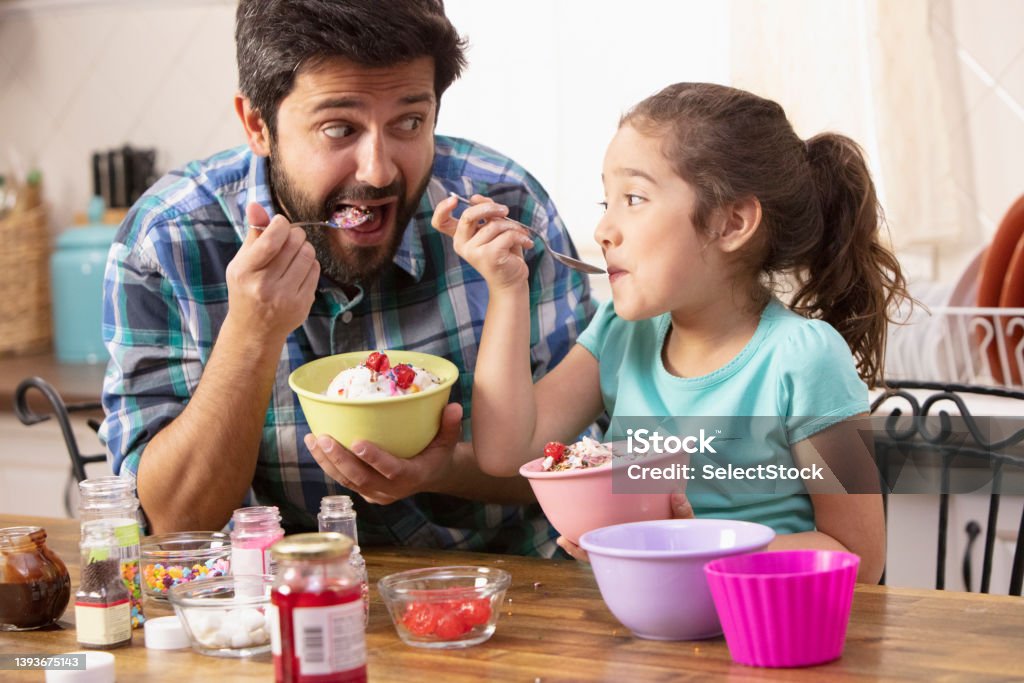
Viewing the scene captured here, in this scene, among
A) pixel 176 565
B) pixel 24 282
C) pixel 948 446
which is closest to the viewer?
pixel 176 565

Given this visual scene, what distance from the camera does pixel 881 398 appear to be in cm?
176

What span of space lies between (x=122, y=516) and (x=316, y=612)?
1.53 ft

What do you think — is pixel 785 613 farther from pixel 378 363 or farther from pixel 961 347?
pixel 961 347

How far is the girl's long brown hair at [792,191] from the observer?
5.12 feet

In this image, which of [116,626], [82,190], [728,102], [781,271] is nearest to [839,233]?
[781,271]

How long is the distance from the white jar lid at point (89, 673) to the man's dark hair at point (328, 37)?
0.84 m

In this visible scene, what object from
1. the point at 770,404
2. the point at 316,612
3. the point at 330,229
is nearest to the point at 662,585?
the point at 316,612

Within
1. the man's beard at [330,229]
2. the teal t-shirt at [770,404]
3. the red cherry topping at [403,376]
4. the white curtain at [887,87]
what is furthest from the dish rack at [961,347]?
the red cherry topping at [403,376]

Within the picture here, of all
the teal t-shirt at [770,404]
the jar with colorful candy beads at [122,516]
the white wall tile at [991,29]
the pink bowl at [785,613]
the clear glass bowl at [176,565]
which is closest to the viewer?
the pink bowl at [785,613]

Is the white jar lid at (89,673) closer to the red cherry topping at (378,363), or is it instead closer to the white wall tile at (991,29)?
the red cherry topping at (378,363)

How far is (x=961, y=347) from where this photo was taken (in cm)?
217

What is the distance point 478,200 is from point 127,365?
0.59 m

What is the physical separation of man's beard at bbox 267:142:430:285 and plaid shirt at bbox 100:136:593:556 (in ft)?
0.14

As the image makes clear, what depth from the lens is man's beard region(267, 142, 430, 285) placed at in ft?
5.57
